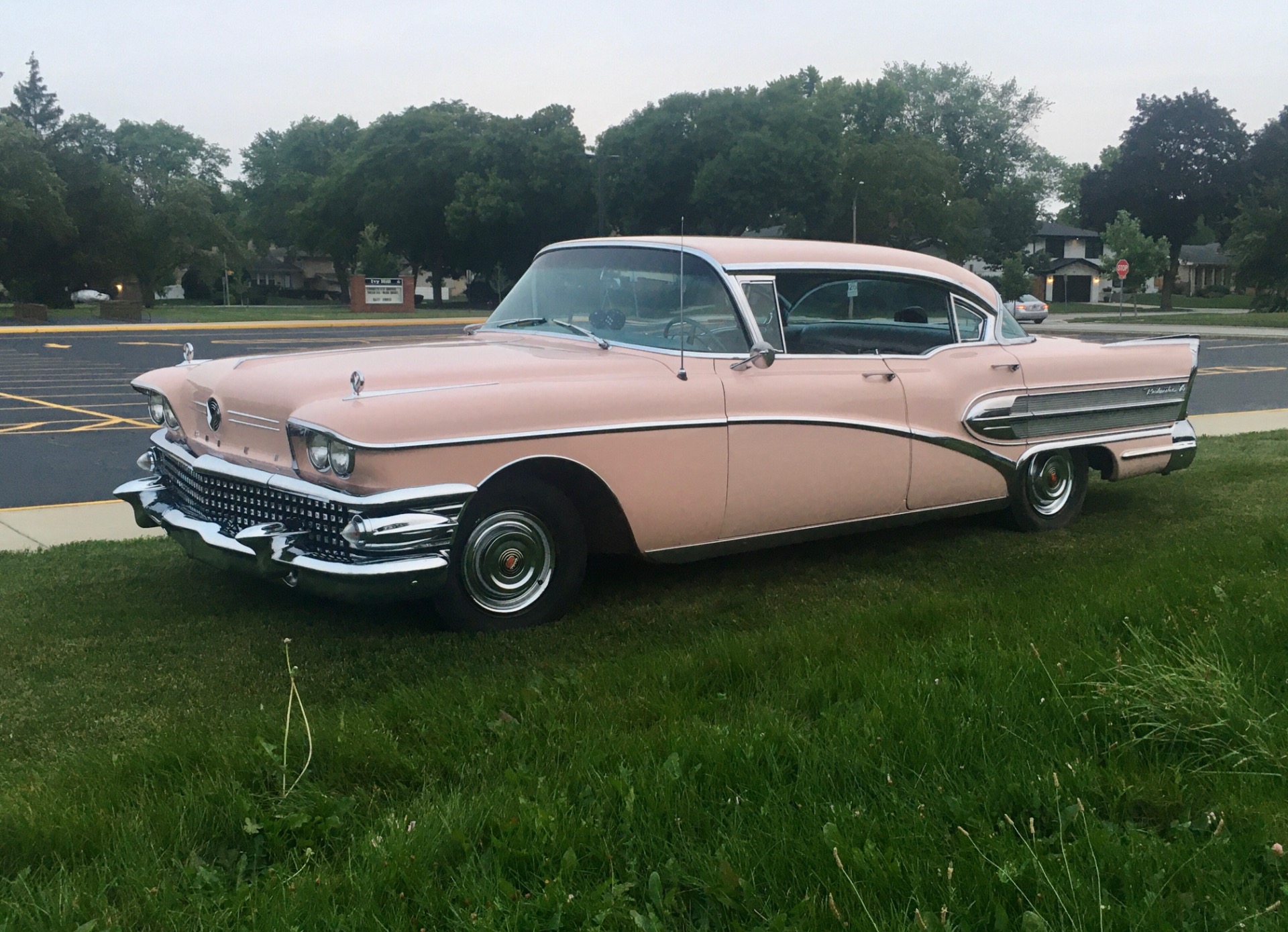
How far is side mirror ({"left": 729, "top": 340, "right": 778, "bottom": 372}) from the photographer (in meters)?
5.13

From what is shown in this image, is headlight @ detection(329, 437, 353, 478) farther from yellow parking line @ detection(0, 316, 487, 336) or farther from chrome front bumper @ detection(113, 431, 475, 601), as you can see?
yellow parking line @ detection(0, 316, 487, 336)

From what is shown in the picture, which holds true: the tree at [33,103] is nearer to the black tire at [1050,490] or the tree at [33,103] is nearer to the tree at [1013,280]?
the tree at [1013,280]

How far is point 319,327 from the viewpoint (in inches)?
1455

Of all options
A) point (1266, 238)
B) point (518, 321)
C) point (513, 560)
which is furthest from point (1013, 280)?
point (513, 560)

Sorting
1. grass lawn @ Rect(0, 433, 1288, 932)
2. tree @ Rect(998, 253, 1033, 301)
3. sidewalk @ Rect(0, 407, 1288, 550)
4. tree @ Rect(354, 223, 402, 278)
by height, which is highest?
tree @ Rect(354, 223, 402, 278)

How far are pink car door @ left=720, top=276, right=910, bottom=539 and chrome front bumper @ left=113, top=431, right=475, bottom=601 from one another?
1.38 meters

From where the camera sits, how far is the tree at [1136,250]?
167 feet

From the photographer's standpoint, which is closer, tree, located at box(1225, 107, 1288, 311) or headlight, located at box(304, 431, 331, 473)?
headlight, located at box(304, 431, 331, 473)

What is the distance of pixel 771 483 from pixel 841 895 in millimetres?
2930

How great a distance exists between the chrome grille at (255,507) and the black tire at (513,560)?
44 cm

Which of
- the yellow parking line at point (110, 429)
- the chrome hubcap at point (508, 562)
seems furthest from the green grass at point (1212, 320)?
the chrome hubcap at point (508, 562)

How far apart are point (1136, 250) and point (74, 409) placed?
47292 mm

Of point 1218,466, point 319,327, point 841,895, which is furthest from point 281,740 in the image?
point 319,327

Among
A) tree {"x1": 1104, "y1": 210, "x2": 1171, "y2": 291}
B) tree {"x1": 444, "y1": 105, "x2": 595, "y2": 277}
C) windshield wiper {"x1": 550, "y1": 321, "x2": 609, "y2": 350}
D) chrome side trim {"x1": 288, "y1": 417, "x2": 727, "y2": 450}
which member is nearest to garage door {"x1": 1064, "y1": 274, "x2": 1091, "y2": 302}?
tree {"x1": 1104, "y1": 210, "x2": 1171, "y2": 291}
